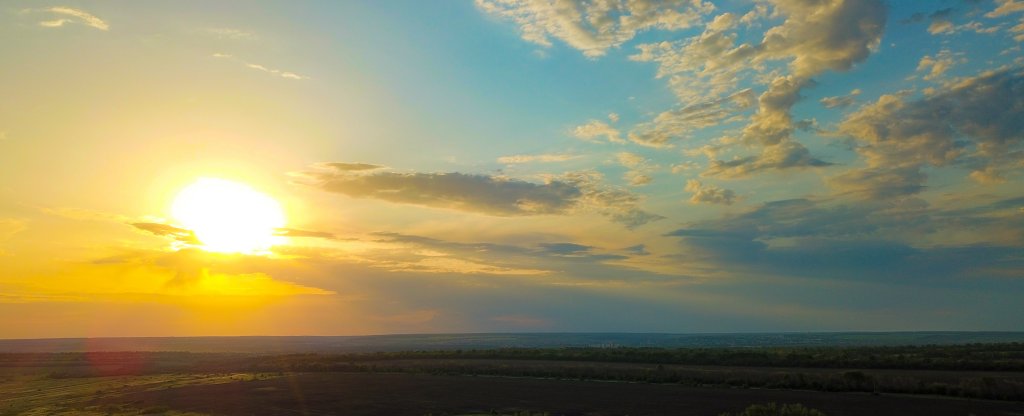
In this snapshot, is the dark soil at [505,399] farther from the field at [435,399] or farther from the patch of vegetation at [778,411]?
the patch of vegetation at [778,411]

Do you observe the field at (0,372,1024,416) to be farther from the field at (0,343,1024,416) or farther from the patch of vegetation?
the patch of vegetation

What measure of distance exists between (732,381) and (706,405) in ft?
35.6

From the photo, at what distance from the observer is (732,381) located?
42.3 metres

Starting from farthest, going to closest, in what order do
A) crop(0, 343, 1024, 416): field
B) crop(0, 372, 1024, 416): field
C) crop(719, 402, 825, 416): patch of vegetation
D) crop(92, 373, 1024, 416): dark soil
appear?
crop(0, 343, 1024, 416): field → crop(0, 372, 1024, 416): field → crop(92, 373, 1024, 416): dark soil → crop(719, 402, 825, 416): patch of vegetation

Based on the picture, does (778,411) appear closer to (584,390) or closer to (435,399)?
(584,390)

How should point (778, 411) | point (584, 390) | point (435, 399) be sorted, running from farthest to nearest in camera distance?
point (584, 390) → point (435, 399) → point (778, 411)

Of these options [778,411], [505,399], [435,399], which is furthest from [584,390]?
[778,411]

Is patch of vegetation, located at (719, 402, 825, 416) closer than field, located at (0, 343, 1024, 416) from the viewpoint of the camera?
Yes

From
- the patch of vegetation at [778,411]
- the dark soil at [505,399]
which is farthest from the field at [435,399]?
the patch of vegetation at [778,411]

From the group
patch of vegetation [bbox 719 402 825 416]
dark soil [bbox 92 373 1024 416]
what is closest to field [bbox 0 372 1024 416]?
dark soil [bbox 92 373 1024 416]

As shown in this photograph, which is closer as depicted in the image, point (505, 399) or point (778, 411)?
point (778, 411)

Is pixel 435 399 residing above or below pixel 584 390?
below

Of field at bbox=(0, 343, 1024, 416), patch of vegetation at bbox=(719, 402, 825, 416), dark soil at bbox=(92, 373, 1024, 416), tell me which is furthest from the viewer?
field at bbox=(0, 343, 1024, 416)

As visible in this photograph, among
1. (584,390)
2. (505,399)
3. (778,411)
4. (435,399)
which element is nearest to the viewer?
(778,411)
